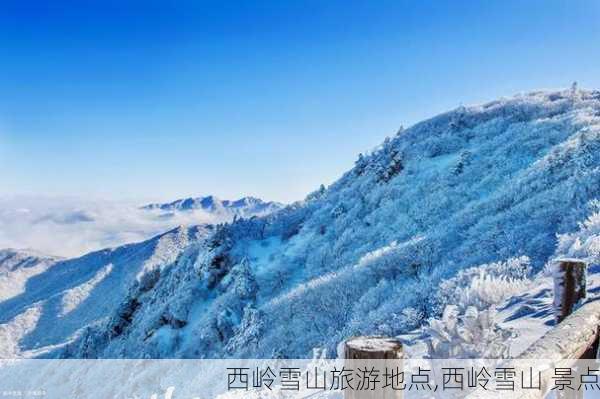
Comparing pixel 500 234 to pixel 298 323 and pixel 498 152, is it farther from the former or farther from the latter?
pixel 498 152

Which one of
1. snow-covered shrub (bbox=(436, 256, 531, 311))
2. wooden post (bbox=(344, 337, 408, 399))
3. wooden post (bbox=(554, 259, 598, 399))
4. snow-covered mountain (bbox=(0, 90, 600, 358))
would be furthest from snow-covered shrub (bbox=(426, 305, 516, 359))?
snow-covered shrub (bbox=(436, 256, 531, 311))

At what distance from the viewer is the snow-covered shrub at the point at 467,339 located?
478cm

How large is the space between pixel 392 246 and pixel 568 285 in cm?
1452

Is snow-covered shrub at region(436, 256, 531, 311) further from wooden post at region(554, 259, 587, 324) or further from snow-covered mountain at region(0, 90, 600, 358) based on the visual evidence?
wooden post at region(554, 259, 587, 324)

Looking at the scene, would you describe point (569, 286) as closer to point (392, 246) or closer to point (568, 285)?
point (568, 285)

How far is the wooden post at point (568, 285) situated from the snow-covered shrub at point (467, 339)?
72 cm

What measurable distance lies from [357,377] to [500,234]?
12562mm

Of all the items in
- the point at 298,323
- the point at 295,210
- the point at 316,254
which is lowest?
the point at 298,323

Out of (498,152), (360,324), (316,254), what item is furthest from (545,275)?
(498,152)

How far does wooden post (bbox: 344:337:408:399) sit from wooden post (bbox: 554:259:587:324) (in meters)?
3.41

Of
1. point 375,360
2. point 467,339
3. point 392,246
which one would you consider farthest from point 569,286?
point 392,246

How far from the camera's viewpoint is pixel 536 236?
1255 centimetres

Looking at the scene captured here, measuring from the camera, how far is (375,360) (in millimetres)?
2277

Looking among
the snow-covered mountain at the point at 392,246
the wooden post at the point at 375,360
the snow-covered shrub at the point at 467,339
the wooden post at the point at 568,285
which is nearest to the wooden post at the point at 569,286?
the wooden post at the point at 568,285
